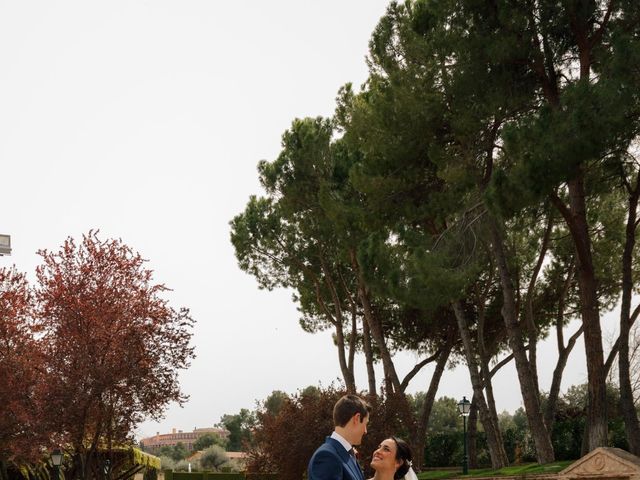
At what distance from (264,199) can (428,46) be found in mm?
14105

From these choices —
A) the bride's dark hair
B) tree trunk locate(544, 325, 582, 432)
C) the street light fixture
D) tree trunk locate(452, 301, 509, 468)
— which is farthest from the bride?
the street light fixture

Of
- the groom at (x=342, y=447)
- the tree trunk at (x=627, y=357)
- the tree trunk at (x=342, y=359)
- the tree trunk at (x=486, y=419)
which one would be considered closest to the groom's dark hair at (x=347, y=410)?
the groom at (x=342, y=447)

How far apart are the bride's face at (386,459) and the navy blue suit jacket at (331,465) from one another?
735 millimetres

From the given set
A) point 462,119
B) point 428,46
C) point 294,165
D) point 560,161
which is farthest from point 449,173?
point 294,165

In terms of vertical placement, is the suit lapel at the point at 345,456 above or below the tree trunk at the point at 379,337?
below

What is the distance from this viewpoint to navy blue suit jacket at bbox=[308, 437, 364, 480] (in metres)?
4.28

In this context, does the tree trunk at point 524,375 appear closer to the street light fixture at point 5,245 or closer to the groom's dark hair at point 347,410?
the groom's dark hair at point 347,410

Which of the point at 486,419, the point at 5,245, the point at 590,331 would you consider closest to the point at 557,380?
the point at 486,419

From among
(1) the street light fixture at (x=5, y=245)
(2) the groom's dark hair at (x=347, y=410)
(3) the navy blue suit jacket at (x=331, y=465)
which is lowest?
(3) the navy blue suit jacket at (x=331, y=465)

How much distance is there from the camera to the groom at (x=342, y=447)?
4.29m

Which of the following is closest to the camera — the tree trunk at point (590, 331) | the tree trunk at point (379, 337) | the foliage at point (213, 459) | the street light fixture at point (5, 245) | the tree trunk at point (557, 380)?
the tree trunk at point (590, 331)

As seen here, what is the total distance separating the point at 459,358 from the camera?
34.8 meters

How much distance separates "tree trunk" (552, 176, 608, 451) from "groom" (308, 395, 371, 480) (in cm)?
1437

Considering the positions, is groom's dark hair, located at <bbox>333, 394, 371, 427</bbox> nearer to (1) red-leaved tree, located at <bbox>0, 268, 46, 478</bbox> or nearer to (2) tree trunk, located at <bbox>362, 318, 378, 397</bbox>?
(1) red-leaved tree, located at <bbox>0, 268, 46, 478</bbox>
